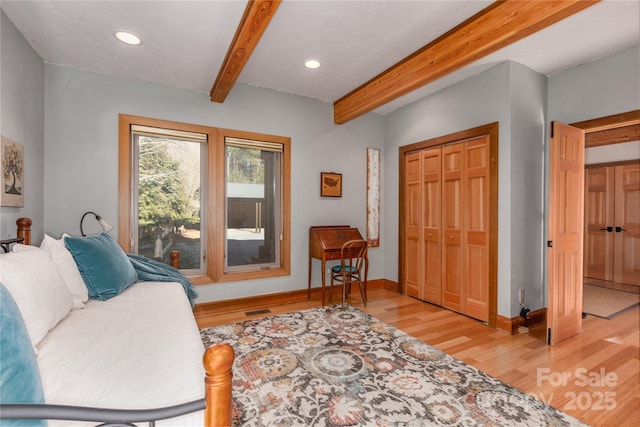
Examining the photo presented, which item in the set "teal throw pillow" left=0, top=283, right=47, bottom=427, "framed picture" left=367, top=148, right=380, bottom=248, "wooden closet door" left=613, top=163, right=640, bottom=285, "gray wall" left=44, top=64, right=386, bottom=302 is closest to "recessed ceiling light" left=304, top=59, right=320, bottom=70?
"gray wall" left=44, top=64, right=386, bottom=302

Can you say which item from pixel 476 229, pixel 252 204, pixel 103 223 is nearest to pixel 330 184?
pixel 252 204

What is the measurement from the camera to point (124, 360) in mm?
1135

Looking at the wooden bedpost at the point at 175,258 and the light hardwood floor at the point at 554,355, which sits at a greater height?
the wooden bedpost at the point at 175,258

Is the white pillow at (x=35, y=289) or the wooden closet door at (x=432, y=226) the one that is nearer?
the white pillow at (x=35, y=289)

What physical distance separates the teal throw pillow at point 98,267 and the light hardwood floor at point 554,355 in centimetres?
115

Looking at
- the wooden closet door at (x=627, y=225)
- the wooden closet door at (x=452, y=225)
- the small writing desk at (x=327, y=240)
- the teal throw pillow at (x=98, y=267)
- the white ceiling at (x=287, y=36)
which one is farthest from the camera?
the wooden closet door at (x=627, y=225)

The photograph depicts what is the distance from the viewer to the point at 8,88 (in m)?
2.04

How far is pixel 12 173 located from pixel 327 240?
2852 millimetres

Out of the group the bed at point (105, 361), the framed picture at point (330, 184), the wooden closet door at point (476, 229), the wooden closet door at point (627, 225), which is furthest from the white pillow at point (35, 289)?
the wooden closet door at point (627, 225)

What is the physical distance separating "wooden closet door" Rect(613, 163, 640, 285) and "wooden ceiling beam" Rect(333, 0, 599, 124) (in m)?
4.45

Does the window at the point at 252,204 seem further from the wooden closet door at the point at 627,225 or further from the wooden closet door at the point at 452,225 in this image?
the wooden closet door at the point at 627,225

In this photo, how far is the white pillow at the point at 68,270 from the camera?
175cm

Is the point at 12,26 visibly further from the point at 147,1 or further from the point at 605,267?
the point at 605,267

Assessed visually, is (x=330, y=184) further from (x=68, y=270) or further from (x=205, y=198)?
(x=68, y=270)
